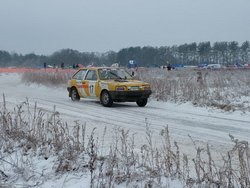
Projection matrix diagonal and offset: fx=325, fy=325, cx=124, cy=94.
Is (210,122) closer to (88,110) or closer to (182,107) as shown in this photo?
(182,107)

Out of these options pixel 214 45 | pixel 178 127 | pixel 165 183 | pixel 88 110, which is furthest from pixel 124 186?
pixel 214 45

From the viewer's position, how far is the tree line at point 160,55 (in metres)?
122

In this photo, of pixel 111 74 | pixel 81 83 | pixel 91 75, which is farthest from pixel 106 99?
pixel 81 83

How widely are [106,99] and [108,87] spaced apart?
1.70 feet

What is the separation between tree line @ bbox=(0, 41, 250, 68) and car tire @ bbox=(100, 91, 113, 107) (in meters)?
104

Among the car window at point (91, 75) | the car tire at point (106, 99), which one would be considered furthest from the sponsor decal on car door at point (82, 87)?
the car tire at point (106, 99)

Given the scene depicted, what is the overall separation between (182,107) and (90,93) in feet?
12.7

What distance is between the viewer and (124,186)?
4086 mm

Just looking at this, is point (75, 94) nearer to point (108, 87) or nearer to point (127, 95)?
point (108, 87)

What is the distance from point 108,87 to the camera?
12.6 metres

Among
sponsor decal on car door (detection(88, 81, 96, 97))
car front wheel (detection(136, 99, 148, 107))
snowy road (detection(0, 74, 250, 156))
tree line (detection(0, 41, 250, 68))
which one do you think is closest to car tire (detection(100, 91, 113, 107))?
snowy road (detection(0, 74, 250, 156))

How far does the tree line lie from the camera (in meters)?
122

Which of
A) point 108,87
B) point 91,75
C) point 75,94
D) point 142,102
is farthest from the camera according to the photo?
point 75,94

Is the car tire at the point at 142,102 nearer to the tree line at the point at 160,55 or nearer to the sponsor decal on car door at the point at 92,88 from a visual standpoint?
the sponsor decal on car door at the point at 92,88
